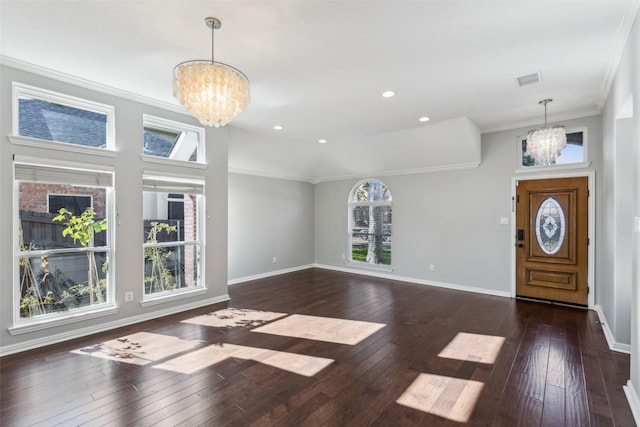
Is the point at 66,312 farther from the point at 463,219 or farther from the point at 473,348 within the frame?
the point at 463,219

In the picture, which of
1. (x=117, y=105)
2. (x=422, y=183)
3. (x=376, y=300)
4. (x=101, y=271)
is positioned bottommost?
(x=376, y=300)

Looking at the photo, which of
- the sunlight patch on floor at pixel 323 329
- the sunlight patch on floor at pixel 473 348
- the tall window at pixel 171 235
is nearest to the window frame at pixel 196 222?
the tall window at pixel 171 235

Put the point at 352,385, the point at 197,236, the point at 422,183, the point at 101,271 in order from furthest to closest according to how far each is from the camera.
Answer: the point at 422,183 → the point at 197,236 → the point at 101,271 → the point at 352,385

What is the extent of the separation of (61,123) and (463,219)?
→ 19.8 ft

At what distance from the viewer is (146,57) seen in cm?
288

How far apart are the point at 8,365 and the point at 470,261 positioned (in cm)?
624

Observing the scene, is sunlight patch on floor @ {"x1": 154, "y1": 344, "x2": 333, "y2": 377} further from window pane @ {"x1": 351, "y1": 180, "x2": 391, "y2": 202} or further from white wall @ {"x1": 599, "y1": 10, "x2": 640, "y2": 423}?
window pane @ {"x1": 351, "y1": 180, "x2": 391, "y2": 202}

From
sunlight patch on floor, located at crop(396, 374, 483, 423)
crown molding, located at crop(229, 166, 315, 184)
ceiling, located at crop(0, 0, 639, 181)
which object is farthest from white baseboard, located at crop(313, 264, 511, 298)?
sunlight patch on floor, located at crop(396, 374, 483, 423)

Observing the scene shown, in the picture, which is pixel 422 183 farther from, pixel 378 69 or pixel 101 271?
pixel 101 271

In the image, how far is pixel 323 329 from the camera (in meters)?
3.70

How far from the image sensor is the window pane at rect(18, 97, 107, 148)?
315 cm

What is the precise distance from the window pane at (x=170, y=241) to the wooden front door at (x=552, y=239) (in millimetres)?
5197

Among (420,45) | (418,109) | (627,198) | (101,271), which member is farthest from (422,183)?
(101,271)

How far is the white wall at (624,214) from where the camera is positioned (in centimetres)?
223
